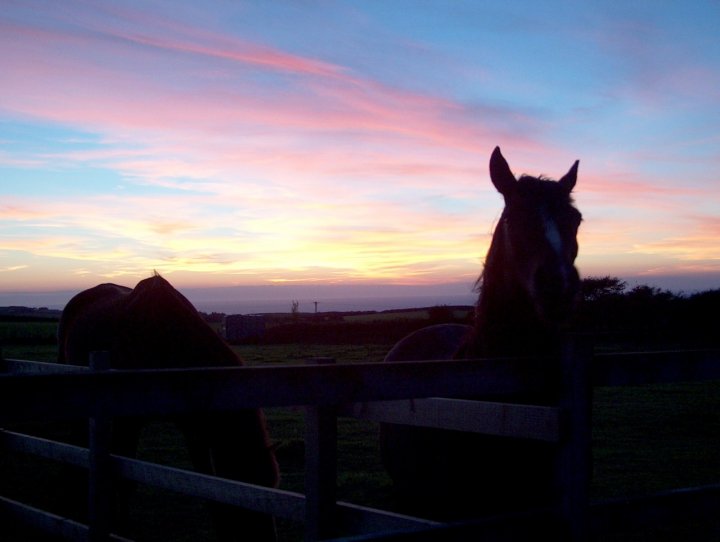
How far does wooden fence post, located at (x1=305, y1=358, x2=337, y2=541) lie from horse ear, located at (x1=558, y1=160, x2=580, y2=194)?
194 centimetres

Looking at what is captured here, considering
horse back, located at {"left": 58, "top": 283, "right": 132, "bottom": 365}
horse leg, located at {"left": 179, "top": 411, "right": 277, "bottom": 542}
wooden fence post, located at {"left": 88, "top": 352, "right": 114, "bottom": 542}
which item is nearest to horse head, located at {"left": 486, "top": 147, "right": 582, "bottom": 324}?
horse leg, located at {"left": 179, "top": 411, "right": 277, "bottom": 542}

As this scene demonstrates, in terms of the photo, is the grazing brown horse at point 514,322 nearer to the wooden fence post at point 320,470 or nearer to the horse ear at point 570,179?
the horse ear at point 570,179

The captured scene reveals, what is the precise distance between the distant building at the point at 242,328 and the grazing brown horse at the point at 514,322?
42.0 metres

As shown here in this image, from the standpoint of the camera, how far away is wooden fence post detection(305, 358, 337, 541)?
2.58 m

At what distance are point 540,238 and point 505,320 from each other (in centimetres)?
46

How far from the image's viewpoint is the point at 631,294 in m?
33.2

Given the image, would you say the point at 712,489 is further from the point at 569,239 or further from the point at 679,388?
the point at 679,388

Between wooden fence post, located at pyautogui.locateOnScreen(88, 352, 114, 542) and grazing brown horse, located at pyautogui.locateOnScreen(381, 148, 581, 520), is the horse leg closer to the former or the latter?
wooden fence post, located at pyautogui.locateOnScreen(88, 352, 114, 542)

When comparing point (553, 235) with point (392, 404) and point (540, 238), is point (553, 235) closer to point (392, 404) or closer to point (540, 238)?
point (540, 238)

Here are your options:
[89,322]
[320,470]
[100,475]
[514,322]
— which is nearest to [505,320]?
[514,322]

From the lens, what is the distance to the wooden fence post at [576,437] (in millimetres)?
2582

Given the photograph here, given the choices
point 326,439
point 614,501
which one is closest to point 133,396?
point 326,439

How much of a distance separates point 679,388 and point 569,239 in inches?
576

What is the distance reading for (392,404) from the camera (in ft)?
10.6
